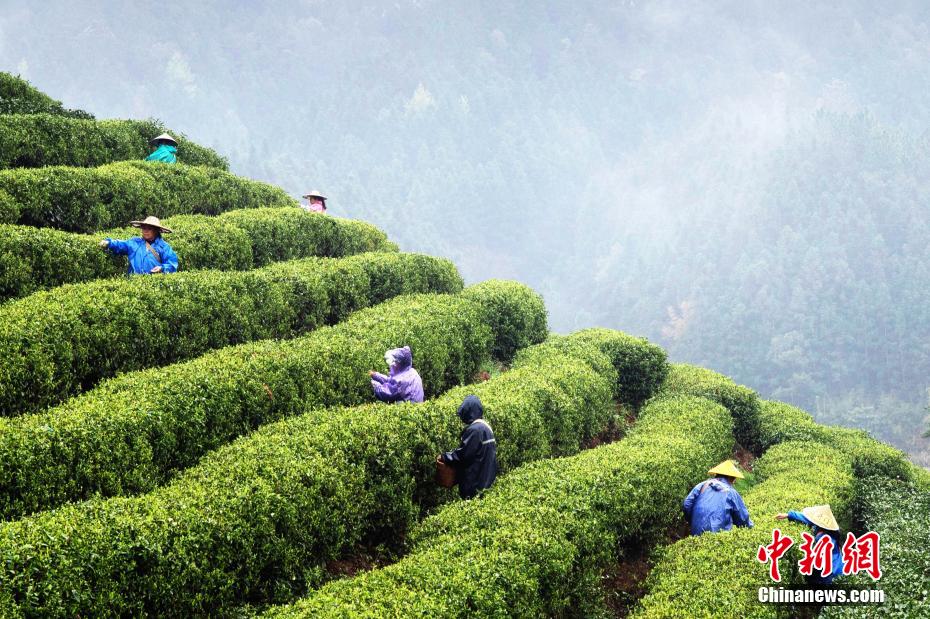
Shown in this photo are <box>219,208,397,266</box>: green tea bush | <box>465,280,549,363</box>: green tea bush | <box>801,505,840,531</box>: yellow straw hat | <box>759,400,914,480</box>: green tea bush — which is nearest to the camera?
<box>801,505,840,531</box>: yellow straw hat

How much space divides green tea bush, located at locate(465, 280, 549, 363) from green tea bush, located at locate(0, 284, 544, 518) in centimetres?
304

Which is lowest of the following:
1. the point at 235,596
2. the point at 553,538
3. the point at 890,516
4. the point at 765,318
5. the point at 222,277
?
the point at 235,596

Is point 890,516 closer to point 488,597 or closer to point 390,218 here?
point 488,597

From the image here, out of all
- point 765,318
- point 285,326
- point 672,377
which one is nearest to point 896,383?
point 765,318

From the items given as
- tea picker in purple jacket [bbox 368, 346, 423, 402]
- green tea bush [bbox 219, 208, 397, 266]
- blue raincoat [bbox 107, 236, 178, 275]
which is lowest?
tea picker in purple jacket [bbox 368, 346, 423, 402]

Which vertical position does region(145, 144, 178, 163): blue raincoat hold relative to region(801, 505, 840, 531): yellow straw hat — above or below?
above

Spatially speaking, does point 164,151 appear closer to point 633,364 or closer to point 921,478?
point 633,364

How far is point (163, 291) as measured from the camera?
12328mm

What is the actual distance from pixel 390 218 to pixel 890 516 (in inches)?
7093

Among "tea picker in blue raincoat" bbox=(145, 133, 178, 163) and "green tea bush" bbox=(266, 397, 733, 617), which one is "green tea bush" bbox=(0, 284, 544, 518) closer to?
"green tea bush" bbox=(266, 397, 733, 617)

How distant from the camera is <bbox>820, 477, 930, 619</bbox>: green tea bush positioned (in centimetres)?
827

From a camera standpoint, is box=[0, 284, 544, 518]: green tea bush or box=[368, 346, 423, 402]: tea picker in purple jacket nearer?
box=[0, 284, 544, 518]: green tea bush

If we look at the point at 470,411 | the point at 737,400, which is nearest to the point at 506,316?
the point at 737,400

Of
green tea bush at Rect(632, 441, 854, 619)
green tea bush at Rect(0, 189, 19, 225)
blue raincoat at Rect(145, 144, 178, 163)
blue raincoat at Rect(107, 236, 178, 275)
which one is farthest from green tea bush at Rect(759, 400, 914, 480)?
green tea bush at Rect(0, 189, 19, 225)
